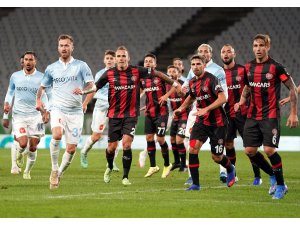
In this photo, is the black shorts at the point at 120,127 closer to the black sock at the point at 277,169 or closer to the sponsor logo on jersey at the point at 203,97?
the sponsor logo on jersey at the point at 203,97

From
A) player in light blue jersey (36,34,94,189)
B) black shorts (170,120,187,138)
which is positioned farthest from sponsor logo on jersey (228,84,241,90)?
black shorts (170,120,187,138)

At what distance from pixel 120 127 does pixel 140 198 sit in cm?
272

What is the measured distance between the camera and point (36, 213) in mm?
8773

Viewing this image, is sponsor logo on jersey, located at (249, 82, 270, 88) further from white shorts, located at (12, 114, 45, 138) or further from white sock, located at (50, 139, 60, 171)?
white shorts, located at (12, 114, 45, 138)

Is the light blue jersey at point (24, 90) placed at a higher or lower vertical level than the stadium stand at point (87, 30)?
lower

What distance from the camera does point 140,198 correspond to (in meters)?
10.4

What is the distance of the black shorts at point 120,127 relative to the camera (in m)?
12.8

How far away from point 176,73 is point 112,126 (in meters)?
3.86

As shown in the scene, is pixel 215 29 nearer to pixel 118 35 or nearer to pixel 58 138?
pixel 118 35

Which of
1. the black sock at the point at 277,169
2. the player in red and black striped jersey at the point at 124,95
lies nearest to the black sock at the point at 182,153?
the player in red and black striped jersey at the point at 124,95

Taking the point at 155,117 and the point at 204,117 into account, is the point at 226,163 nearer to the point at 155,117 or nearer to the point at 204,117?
the point at 204,117

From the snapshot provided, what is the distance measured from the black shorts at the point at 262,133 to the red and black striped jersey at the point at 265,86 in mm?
82

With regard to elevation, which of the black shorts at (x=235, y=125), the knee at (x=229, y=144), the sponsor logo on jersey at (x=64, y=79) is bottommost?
the knee at (x=229, y=144)

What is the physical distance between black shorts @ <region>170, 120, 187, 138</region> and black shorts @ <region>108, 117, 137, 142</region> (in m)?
3.12
